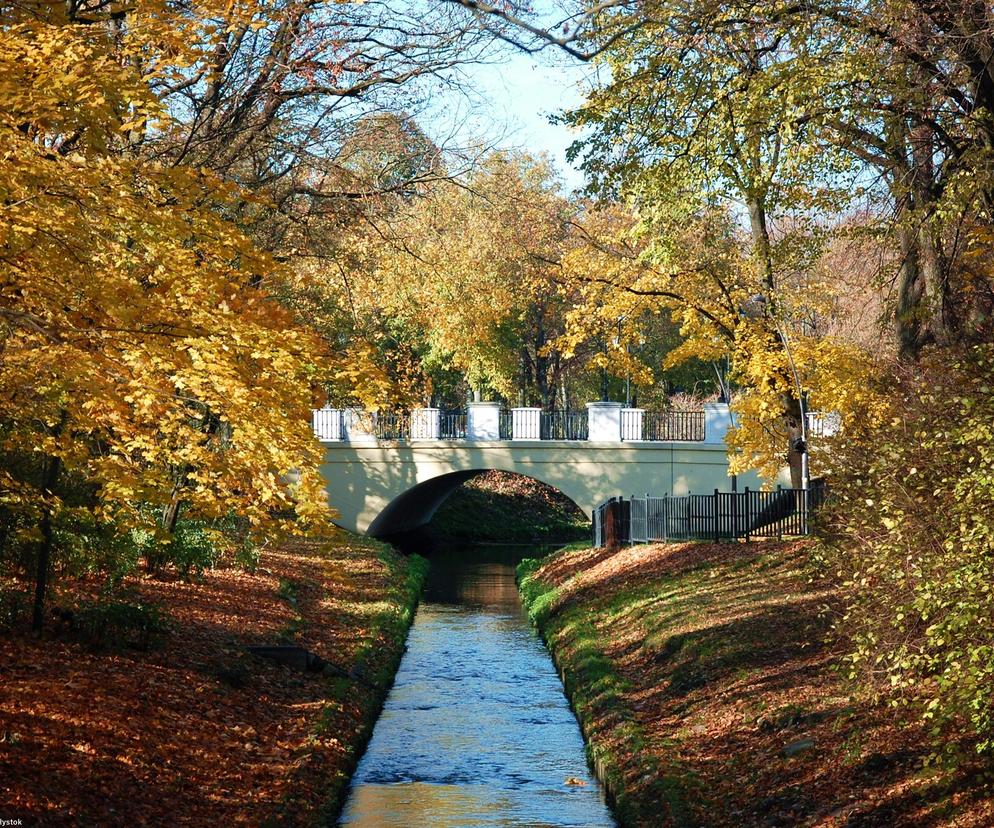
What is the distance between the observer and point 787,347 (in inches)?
817

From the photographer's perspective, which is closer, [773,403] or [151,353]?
[151,353]

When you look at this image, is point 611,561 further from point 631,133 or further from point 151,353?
point 151,353

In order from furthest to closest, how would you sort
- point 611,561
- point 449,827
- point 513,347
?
point 513,347
point 611,561
point 449,827

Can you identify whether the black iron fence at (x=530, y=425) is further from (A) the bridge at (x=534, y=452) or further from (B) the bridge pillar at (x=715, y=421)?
(B) the bridge pillar at (x=715, y=421)

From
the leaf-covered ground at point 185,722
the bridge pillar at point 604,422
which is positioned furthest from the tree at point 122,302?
the bridge pillar at point 604,422

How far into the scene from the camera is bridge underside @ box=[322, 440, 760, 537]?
36.4 metres

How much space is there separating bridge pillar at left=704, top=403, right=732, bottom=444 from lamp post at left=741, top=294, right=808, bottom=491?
1061 cm

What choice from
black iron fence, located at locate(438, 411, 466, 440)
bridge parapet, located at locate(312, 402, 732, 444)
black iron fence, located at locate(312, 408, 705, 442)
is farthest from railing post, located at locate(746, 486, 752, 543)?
black iron fence, located at locate(438, 411, 466, 440)

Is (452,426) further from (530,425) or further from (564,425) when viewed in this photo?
(564,425)

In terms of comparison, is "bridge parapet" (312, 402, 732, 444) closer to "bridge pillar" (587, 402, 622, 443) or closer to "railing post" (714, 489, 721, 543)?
"bridge pillar" (587, 402, 622, 443)

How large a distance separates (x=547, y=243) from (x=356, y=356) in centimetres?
3186

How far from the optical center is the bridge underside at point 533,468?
36.4 m

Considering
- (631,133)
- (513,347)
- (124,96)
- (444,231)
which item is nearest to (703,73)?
(631,133)

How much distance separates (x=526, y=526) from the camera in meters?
48.9
